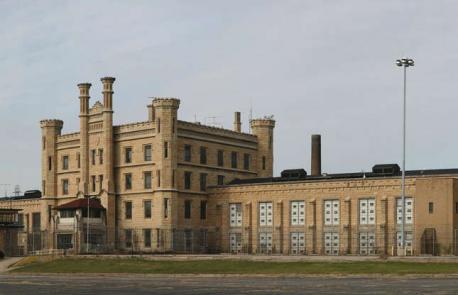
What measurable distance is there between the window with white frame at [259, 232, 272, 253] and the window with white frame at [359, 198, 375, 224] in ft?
37.2

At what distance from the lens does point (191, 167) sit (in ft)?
354

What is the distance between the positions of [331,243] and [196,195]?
1829 cm

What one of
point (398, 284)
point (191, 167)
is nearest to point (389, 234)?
point (191, 167)

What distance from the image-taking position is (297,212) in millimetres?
100750

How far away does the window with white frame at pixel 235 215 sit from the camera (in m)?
106

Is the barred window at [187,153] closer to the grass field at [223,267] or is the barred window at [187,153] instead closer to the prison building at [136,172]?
the prison building at [136,172]

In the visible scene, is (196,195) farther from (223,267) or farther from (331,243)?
(223,267)

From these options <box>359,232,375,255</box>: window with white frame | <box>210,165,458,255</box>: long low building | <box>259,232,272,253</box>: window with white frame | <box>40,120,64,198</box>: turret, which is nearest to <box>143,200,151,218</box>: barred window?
<box>210,165,458,255</box>: long low building

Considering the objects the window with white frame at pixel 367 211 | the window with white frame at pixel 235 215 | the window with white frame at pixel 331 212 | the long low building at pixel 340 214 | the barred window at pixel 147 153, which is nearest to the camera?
the long low building at pixel 340 214

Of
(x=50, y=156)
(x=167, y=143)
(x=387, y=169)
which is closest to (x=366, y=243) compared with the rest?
(x=387, y=169)

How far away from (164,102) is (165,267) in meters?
36.4

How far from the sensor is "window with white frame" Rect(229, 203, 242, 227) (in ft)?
347

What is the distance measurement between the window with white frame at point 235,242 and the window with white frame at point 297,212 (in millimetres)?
7383

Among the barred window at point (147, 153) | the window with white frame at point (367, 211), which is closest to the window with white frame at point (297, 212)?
the window with white frame at point (367, 211)
